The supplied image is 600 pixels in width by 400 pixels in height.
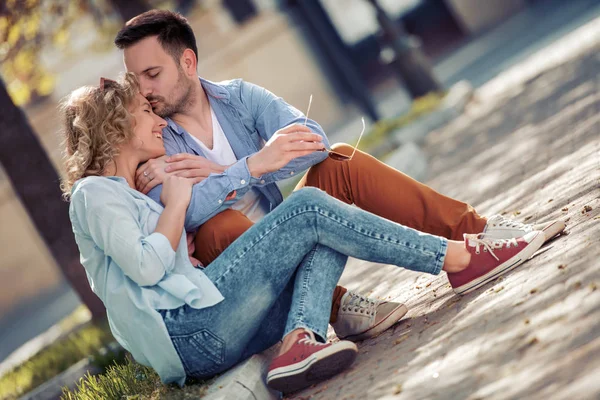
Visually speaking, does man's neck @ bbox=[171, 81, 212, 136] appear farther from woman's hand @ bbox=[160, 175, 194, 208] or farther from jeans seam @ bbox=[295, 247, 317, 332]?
jeans seam @ bbox=[295, 247, 317, 332]

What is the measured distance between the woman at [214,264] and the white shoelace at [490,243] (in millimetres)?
49

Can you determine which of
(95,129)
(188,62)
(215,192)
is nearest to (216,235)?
(215,192)

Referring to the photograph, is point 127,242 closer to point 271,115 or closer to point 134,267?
point 134,267

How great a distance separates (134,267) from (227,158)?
119 cm

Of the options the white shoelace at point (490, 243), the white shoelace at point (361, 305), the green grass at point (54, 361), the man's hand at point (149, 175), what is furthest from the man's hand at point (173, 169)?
the green grass at point (54, 361)

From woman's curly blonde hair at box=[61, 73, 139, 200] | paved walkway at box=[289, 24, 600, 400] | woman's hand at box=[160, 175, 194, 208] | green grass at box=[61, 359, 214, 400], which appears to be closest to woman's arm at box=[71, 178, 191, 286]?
woman's hand at box=[160, 175, 194, 208]

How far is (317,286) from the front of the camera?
3.97m

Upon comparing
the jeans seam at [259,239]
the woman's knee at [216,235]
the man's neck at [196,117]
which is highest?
the man's neck at [196,117]

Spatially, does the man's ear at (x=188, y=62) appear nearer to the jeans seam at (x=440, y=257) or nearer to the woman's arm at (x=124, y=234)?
the woman's arm at (x=124, y=234)

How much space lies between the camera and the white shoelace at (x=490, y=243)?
4266mm

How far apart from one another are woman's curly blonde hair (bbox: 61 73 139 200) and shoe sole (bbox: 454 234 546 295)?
67.7 inches

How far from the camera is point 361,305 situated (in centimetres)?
441

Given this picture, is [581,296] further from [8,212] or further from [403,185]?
[8,212]

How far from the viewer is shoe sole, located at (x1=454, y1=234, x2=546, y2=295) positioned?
4.27 meters
